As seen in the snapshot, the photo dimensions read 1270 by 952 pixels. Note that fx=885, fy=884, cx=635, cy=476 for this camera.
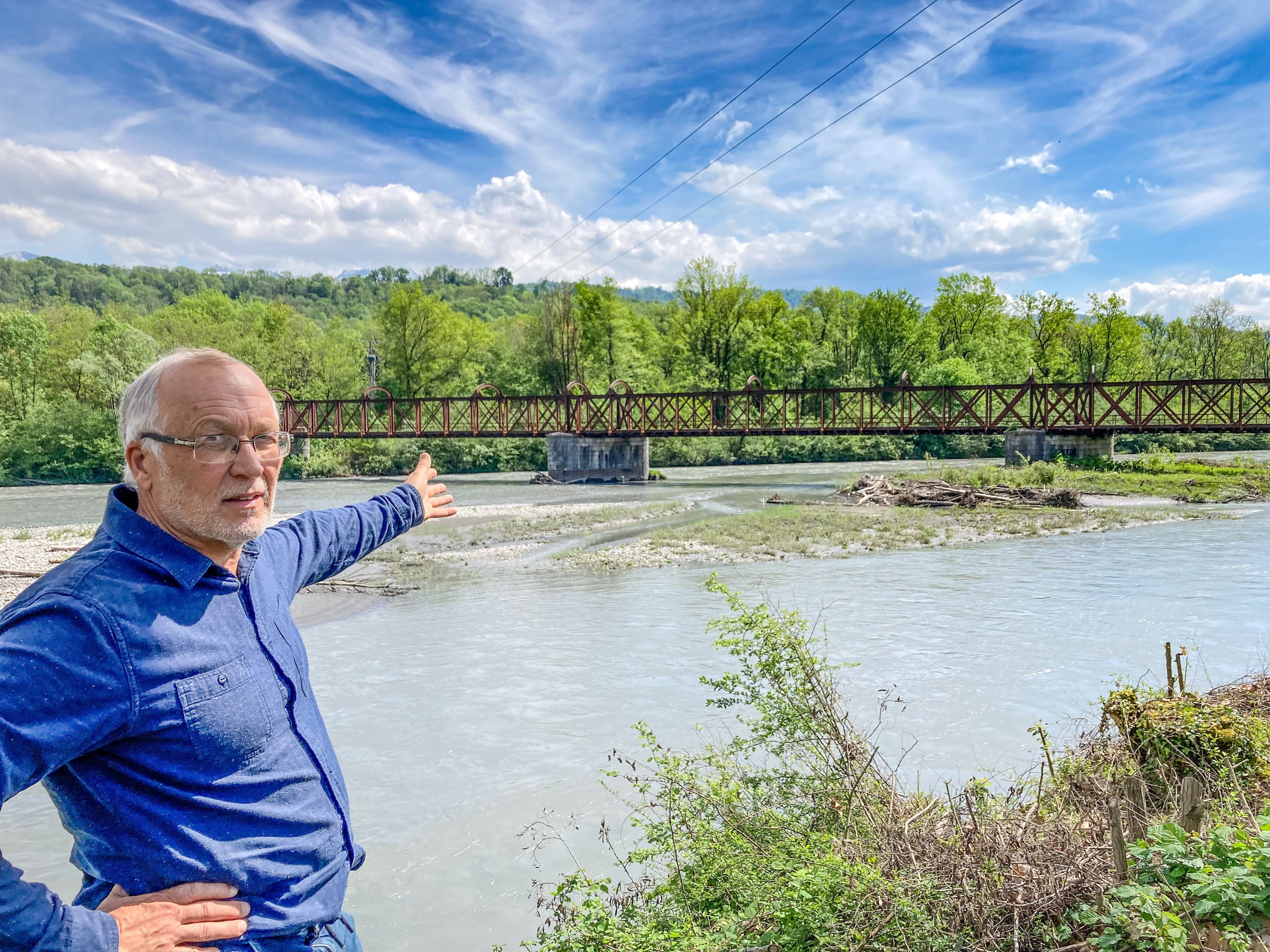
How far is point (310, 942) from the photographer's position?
2252mm

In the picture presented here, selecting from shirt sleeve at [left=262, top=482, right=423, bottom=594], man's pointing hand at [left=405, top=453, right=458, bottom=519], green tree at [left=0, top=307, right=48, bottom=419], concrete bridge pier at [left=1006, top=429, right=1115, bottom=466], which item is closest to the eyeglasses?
shirt sleeve at [left=262, top=482, right=423, bottom=594]

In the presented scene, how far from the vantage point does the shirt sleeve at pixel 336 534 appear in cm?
274

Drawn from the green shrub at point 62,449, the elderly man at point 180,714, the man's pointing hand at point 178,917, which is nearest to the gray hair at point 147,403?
the elderly man at point 180,714

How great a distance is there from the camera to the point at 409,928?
590 cm

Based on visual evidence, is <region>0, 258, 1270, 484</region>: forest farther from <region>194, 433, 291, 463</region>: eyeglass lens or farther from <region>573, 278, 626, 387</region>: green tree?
<region>194, 433, 291, 463</region>: eyeglass lens

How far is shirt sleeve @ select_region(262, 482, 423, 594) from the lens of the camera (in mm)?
2738

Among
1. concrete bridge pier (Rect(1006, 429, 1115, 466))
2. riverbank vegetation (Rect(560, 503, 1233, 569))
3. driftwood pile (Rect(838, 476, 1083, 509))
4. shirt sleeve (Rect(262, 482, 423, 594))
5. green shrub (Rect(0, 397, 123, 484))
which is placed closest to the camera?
shirt sleeve (Rect(262, 482, 423, 594))

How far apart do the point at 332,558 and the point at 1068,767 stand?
5126 millimetres

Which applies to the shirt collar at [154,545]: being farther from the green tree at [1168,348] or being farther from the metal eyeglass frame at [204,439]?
the green tree at [1168,348]

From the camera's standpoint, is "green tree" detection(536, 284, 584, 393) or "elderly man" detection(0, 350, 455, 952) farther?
"green tree" detection(536, 284, 584, 393)

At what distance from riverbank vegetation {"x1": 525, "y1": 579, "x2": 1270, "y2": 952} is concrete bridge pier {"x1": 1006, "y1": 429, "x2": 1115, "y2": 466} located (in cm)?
4002

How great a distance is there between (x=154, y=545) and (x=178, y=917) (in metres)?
0.82

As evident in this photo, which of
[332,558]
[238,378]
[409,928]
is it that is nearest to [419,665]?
[409,928]

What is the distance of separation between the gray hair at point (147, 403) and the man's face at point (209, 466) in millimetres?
13
